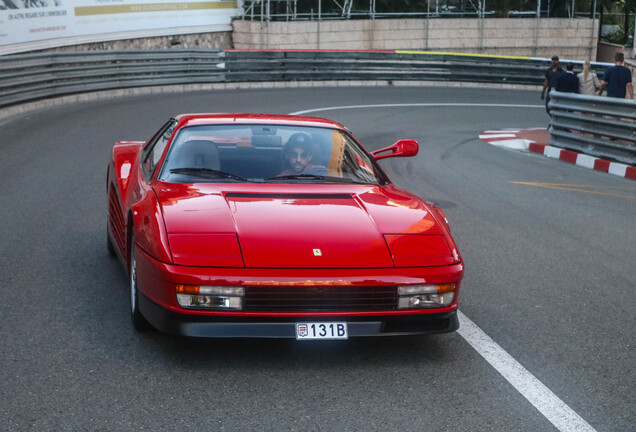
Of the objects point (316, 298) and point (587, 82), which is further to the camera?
point (587, 82)

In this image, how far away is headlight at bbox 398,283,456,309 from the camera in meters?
4.79

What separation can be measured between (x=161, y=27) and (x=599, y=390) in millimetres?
28039

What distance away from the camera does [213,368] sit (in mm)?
4766

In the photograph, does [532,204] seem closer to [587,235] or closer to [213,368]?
[587,235]

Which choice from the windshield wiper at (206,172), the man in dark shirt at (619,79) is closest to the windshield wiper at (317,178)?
the windshield wiper at (206,172)

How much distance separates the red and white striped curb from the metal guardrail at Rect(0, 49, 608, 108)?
9362 millimetres

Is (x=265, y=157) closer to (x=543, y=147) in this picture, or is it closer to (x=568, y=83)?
(x=543, y=147)

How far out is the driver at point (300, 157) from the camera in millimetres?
6023

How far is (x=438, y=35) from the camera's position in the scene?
39906 mm

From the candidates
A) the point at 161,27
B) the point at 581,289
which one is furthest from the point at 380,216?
the point at 161,27

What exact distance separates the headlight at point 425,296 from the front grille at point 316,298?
7 cm

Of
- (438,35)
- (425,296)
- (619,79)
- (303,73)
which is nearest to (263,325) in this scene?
(425,296)

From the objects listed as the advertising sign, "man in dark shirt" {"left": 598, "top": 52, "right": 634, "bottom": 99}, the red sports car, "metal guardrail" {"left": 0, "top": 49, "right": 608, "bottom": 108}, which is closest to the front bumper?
the red sports car

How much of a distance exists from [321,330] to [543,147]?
1289cm
